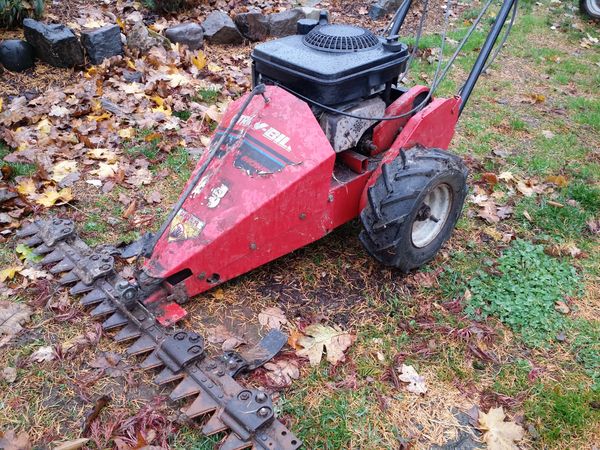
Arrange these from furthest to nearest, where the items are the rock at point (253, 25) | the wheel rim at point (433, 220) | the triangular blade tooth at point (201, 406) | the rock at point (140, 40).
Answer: the rock at point (253, 25) < the rock at point (140, 40) < the wheel rim at point (433, 220) < the triangular blade tooth at point (201, 406)

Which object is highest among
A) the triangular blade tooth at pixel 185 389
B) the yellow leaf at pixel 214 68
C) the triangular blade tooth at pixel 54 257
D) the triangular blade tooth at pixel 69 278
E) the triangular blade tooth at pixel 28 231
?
the triangular blade tooth at pixel 185 389

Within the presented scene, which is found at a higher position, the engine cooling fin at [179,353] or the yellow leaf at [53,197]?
the engine cooling fin at [179,353]

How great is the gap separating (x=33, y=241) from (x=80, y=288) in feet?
1.91

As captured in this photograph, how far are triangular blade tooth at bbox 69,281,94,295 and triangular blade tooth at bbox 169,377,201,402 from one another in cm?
81

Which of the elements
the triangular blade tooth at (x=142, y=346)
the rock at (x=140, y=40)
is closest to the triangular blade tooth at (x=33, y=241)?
the triangular blade tooth at (x=142, y=346)

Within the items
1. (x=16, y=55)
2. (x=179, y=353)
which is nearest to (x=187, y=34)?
(x=16, y=55)

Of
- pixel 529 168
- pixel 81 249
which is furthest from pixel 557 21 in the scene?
pixel 81 249

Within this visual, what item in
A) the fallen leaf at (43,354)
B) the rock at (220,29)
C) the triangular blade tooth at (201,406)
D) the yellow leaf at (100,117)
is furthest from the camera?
the rock at (220,29)

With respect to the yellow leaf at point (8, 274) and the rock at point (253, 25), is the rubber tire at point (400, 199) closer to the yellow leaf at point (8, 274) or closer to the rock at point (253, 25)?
the yellow leaf at point (8, 274)

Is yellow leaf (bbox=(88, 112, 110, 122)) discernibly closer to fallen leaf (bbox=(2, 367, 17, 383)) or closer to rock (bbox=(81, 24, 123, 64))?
rock (bbox=(81, 24, 123, 64))

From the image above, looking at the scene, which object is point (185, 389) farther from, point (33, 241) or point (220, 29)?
point (220, 29)

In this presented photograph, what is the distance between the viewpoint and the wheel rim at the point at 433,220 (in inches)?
119

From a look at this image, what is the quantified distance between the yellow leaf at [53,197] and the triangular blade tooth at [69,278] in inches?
35.8

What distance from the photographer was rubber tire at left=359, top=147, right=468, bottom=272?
2.59m
